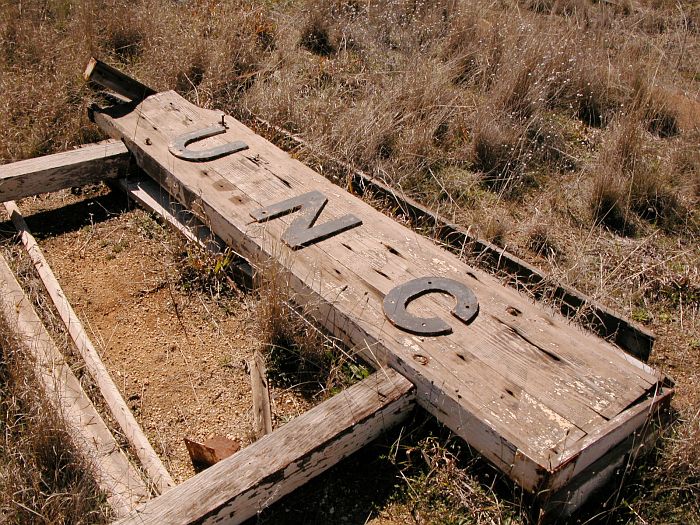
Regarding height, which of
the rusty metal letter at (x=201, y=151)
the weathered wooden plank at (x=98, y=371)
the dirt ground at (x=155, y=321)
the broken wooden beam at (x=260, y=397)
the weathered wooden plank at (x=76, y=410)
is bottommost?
the dirt ground at (x=155, y=321)

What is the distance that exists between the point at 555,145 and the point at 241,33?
309 centimetres

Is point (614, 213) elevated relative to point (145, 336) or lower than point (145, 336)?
elevated

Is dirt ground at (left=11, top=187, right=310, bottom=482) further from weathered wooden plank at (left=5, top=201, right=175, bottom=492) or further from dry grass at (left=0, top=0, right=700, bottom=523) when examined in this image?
dry grass at (left=0, top=0, right=700, bottom=523)

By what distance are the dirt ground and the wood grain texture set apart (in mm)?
399

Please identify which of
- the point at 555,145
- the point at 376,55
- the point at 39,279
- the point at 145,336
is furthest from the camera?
the point at 376,55

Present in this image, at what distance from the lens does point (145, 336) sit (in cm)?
398

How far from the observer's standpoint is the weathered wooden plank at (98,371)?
10.2 ft

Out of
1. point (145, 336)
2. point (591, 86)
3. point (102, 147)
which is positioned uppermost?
point (591, 86)

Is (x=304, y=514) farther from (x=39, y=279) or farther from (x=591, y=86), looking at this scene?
(x=591, y=86)

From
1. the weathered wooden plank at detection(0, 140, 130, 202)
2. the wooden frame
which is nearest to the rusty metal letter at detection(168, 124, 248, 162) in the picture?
the wooden frame

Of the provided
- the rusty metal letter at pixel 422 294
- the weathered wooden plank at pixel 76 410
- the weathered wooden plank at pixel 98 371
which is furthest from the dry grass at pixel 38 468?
the rusty metal letter at pixel 422 294

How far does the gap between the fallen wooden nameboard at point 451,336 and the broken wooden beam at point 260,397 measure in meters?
0.41

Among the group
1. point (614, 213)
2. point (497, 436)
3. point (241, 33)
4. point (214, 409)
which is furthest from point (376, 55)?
point (497, 436)

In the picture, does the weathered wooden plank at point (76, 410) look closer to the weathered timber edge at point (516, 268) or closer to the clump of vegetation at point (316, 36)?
the weathered timber edge at point (516, 268)
